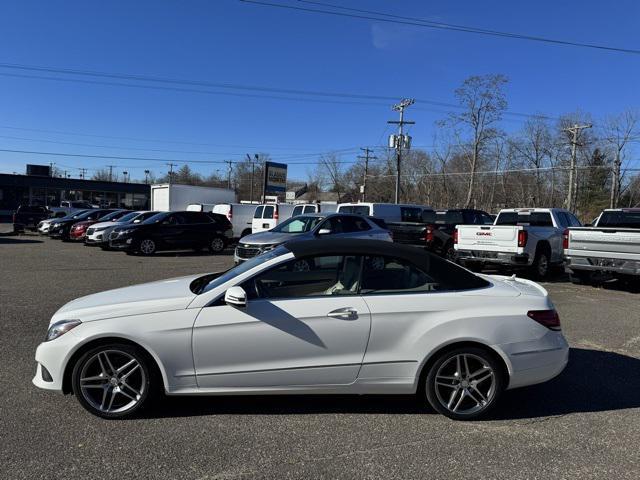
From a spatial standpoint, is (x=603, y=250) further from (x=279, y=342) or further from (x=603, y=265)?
(x=279, y=342)

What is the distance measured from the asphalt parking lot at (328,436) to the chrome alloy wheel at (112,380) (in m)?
0.15

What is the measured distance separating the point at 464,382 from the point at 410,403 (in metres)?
0.58

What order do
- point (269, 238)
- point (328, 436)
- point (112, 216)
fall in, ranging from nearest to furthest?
point (328, 436) < point (269, 238) < point (112, 216)

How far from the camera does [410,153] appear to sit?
7438 centimetres

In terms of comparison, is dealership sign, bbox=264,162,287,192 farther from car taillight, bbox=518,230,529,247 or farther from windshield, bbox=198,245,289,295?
windshield, bbox=198,245,289,295

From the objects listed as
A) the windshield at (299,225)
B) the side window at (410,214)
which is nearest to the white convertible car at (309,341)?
the windshield at (299,225)

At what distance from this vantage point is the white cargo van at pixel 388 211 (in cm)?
1978

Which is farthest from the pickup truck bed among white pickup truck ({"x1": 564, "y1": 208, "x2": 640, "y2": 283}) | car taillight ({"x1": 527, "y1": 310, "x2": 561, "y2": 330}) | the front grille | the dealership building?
the dealership building

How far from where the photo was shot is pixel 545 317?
4426mm

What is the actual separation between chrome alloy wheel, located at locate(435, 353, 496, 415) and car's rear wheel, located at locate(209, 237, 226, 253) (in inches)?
670

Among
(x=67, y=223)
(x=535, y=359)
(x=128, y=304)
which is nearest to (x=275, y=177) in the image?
(x=67, y=223)

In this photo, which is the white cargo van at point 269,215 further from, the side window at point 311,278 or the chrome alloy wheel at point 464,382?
the chrome alloy wheel at point 464,382

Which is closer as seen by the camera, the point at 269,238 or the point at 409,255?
the point at 409,255

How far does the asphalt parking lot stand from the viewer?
3465mm
